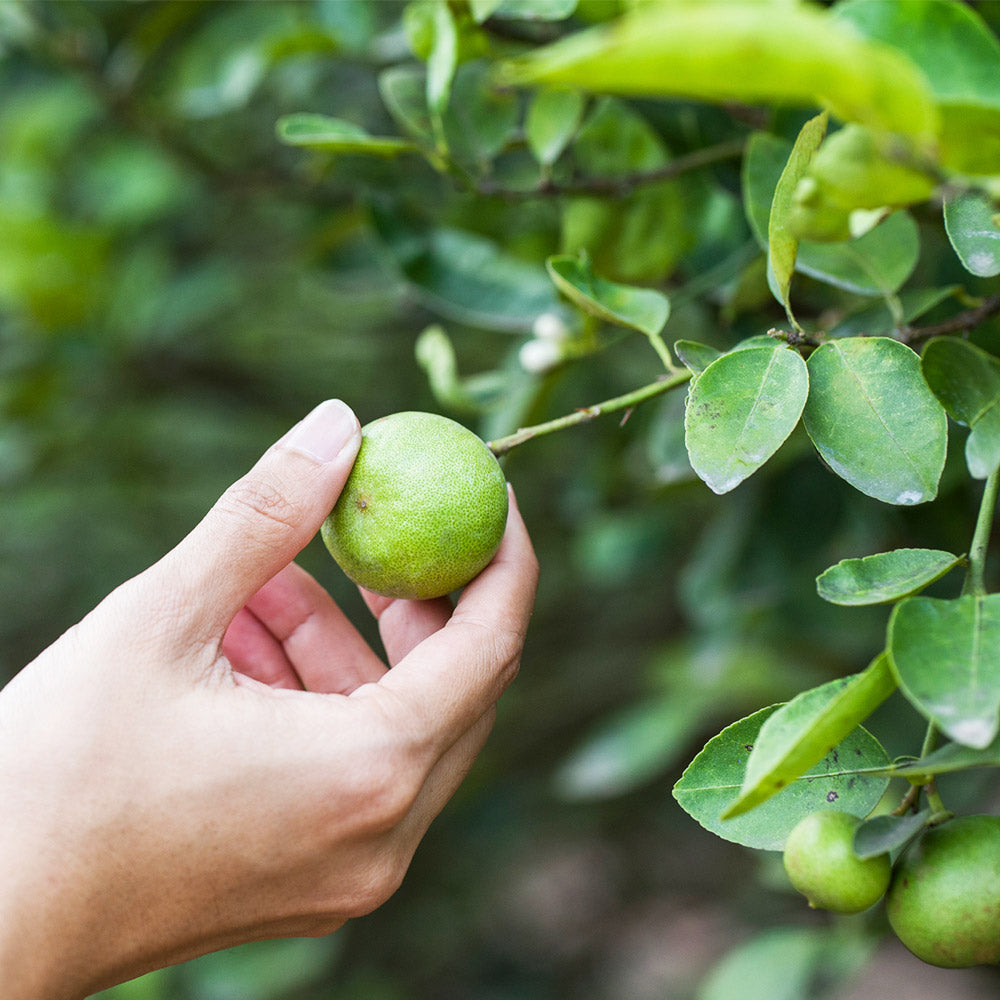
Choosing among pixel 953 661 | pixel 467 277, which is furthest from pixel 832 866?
pixel 467 277

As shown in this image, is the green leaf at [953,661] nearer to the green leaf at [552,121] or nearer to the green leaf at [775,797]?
the green leaf at [775,797]

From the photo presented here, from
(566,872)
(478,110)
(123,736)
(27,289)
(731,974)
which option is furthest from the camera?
(566,872)

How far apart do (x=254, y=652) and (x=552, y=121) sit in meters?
0.76

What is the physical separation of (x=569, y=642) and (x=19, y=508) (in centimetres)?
152

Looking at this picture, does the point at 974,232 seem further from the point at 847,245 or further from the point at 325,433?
the point at 325,433

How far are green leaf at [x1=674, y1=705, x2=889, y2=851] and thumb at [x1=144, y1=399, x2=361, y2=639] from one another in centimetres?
43

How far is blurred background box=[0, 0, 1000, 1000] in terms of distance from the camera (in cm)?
130

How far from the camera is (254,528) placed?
2.98 ft

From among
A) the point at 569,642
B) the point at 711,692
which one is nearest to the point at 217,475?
the point at 569,642

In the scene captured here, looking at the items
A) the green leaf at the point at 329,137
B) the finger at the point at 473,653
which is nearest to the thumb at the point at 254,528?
the finger at the point at 473,653

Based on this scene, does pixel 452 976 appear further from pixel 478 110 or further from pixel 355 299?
pixel 478 110

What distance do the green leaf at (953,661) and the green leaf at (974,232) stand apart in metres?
0.26

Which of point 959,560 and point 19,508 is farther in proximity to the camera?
point 19,508

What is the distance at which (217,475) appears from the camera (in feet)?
8.02
